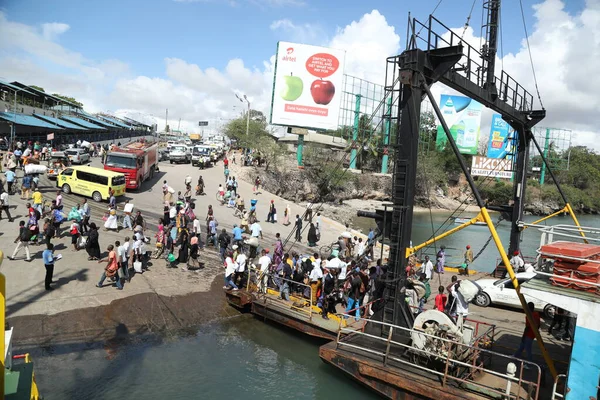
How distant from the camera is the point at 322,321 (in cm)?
1303

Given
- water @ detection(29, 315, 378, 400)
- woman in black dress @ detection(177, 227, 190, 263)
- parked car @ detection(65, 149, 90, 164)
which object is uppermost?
parked car @ detection(65, 149, 90, 164)

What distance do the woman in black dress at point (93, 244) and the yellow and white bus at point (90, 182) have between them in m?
9.94

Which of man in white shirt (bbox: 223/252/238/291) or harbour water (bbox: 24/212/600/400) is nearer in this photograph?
harbour water (bbox: 24/212/600/400)

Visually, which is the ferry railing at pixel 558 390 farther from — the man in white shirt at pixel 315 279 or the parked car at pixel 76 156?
the parked car at pixel 76 156

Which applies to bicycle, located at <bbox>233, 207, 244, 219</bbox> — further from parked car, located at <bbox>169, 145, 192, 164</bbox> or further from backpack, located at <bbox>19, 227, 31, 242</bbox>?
parked car, located at <bbox>169, 145, 192, 164</bbox>

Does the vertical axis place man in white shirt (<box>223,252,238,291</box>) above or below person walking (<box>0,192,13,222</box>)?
below

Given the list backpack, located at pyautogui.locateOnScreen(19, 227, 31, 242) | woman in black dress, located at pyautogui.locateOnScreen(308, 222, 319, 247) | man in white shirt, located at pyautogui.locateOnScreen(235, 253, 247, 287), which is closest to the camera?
backpack, located at pyautogui.locateOnScreen(19, 227, 31, 242)

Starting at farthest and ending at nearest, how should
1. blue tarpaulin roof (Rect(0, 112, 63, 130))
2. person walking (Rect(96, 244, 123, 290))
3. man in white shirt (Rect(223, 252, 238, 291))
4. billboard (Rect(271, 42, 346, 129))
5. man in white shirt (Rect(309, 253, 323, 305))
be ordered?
1. billboard (Rect(271, 42, 346, 129))
2. blue tarpaulin roof (Rect(0, 112, 63, 130))
3. man in white shirt (Rect(223, 252, 238, 291))
4. person walking (Rect(96, 244, 123, 290))
5. man in white shirt (Rect(309, 253, 323, 305))

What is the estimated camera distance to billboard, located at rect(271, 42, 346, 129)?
4422cm

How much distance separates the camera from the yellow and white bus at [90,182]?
25234 millimetres

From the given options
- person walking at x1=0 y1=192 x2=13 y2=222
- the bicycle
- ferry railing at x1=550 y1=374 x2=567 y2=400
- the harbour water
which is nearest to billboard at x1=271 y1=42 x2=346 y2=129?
the bicycle

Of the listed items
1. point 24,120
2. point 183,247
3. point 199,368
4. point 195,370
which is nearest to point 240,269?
point 183,247

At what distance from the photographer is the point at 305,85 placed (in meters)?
44.6

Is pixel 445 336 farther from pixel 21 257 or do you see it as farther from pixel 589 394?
pixel 21 257
